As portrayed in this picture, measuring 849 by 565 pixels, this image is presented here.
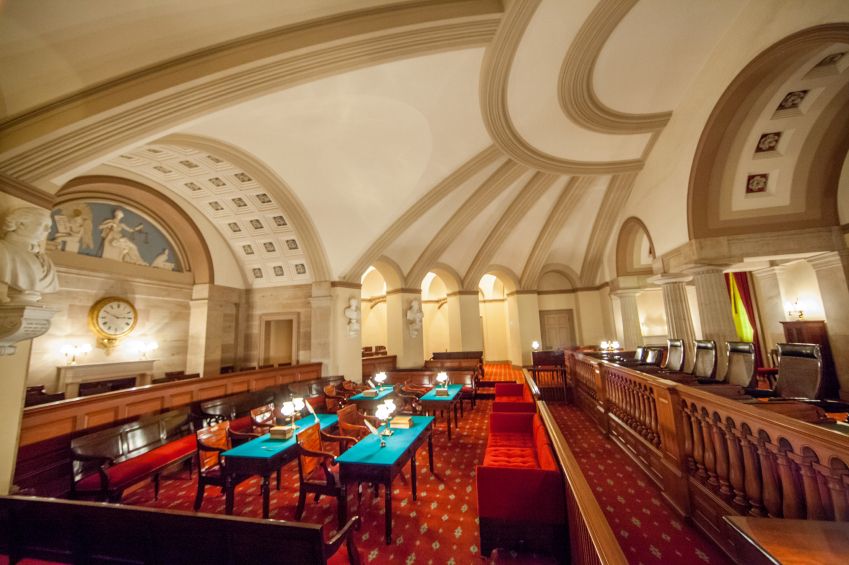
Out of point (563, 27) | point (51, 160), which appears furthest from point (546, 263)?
point (51, 160)

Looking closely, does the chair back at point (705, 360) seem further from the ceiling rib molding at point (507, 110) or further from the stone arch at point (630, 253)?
the stone arch at point (630, 253)

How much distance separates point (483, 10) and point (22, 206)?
18.5ft

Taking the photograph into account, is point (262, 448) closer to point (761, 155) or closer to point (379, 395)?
point (379, 395)

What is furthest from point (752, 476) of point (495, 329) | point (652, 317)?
point (495, 329)

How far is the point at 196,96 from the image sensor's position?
12.0 ft

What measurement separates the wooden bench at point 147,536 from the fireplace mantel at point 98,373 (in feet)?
21.6

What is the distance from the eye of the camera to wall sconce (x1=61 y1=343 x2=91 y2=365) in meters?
6.70

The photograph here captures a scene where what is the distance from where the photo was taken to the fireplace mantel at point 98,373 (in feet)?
21.4

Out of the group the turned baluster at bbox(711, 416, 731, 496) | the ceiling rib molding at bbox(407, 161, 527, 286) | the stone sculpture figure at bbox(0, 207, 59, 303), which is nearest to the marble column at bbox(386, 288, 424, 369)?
the ceiling rib molding at bbox(407, 161, 527, 286)

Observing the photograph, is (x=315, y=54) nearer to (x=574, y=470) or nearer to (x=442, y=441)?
(x=574, y=470)

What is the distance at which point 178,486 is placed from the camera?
13.9 ft

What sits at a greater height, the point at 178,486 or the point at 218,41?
the point at 218,41

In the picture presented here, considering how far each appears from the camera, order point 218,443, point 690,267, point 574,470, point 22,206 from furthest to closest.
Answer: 1. point 690,267
2. point 218,443
3. point 22,206
4. point 574,470

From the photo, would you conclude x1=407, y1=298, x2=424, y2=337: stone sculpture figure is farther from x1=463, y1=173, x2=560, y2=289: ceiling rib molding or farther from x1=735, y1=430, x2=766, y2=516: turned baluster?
x1=735, y1=430, x2=766, y2=516: turned baluster
